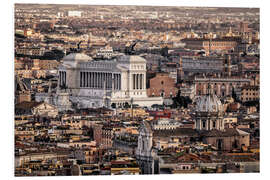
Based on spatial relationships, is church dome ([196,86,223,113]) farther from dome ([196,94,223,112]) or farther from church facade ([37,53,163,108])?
church facade ([37,53,163,108])

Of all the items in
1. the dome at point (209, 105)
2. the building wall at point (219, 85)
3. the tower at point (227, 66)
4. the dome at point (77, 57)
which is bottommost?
the dome at point (209, 105)

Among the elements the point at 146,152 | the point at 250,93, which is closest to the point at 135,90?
the point at 250,93

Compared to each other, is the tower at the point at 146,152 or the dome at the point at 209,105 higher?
the dome at the point at 209,105

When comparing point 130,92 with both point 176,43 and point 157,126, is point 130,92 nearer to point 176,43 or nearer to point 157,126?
point 176,43

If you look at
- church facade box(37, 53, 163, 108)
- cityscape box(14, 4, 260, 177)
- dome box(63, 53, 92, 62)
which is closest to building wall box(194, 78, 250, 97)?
cityscape box(14, 4, 260, 177)

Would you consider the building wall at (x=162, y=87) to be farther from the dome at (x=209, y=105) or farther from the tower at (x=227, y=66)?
the dome at (x=209, y=105)

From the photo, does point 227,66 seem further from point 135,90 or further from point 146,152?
point 146,152

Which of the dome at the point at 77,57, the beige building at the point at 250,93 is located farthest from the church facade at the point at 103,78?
the beige building at the point at 250,93
